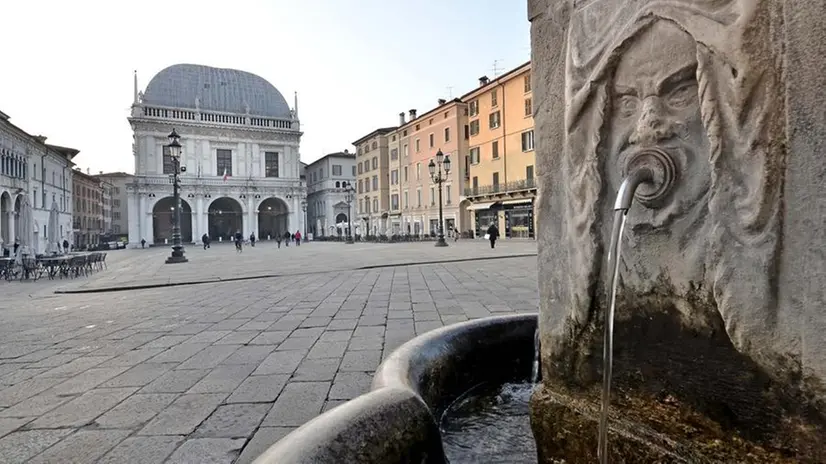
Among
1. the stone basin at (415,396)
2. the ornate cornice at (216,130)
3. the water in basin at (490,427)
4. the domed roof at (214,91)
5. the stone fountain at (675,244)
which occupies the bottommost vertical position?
the water in basin at (490,427)

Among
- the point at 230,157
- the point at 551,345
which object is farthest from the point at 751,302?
the point at 230,157

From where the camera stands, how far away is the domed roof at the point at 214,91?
2153 inches

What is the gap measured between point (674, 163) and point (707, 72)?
27 cm

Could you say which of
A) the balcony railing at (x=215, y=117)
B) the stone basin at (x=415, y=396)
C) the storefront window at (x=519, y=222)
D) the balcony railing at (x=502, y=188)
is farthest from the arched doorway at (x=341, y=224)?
the stone basin at (x=415, y=396)

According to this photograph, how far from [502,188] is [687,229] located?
36.0 metres

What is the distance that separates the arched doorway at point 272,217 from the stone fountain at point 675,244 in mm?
56884

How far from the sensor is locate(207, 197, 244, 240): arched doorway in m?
57.1

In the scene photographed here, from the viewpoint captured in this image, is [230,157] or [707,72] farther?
[230,157]

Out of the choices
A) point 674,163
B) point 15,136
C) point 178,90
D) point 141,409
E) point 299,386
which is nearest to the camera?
point 674,163

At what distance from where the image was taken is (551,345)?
1.83 meters

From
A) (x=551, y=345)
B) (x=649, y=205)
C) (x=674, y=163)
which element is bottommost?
(x=551, y=345)

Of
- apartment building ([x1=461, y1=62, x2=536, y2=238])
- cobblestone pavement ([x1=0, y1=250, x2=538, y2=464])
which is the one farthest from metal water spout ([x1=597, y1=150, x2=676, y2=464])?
apartment building ([x1=461, y1=62, x2=536, y2=238])

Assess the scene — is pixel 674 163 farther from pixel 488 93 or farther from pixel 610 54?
pixel 488 93

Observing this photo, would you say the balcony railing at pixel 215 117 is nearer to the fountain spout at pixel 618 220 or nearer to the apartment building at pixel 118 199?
the apartment building at pixel 118 199
